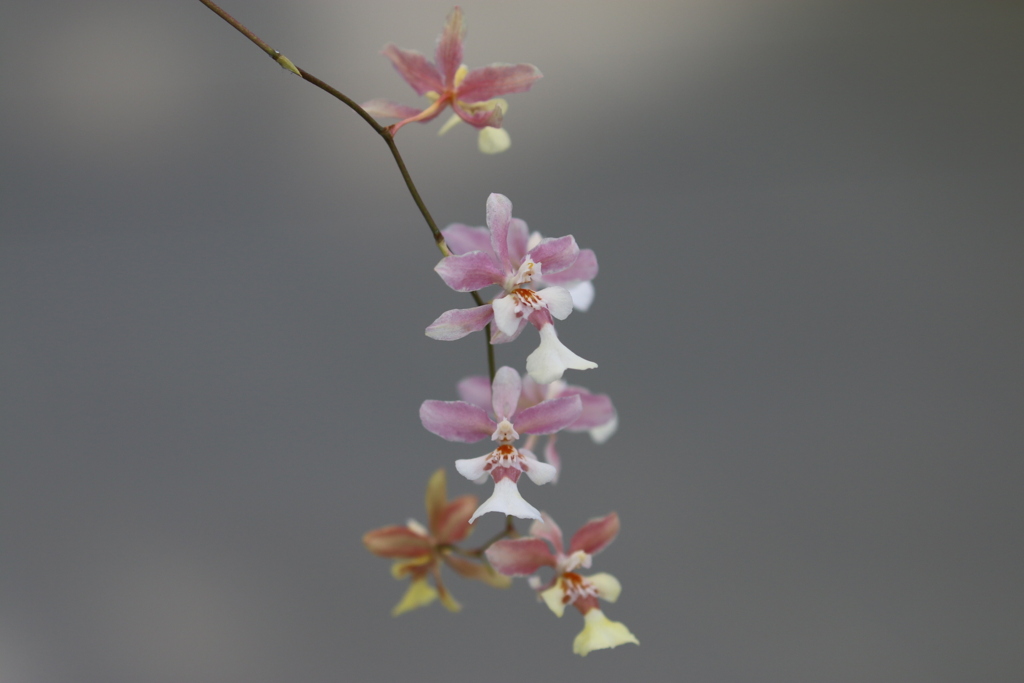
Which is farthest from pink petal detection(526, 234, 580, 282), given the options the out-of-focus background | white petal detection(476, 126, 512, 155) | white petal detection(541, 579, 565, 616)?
the out-of-focus background

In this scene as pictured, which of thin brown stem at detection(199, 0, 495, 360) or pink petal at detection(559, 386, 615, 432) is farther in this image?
pink petal at detection(559, 386, 615, 432)

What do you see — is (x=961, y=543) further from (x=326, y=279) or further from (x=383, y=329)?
(x=326, y=279)

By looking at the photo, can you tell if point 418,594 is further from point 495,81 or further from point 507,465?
point 495,81

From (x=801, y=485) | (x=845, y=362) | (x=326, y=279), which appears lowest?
(x=801, y=485)

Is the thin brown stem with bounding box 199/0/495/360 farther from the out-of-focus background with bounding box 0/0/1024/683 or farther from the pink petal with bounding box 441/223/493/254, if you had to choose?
the out-of-focus background with bounding box 0/0/1024/683

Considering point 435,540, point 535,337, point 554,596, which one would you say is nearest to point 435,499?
point 435,540

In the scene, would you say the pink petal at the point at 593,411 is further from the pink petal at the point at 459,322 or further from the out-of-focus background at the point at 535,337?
the out-of-focus background at the point at 535,337

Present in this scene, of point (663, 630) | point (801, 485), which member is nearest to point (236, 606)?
point (663, 630)
